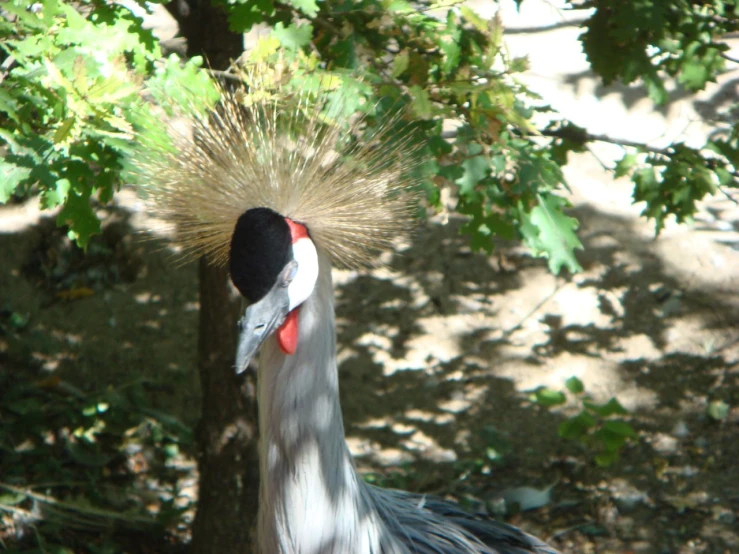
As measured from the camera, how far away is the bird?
59.9 inches

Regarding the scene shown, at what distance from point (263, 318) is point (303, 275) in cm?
14

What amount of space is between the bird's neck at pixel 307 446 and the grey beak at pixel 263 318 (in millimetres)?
88

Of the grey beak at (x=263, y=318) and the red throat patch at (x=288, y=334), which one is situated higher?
the grey beak at (x=263, y=318)

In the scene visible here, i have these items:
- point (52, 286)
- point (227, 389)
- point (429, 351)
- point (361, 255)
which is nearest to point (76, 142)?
point (361, 255)

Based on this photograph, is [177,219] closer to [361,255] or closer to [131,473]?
[361,255]

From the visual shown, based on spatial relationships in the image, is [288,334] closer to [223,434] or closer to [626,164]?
[626,164]

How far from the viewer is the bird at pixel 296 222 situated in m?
1.52

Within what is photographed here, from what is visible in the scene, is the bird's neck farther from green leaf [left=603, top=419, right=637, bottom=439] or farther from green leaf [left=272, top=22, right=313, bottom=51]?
green leaf [left=603, top=419, right=637, bottom=439]

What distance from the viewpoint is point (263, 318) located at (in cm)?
142

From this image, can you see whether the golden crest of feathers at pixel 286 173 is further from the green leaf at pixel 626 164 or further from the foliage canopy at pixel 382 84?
the green leaf at pixel 626 164

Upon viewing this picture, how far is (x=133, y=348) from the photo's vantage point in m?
3.48

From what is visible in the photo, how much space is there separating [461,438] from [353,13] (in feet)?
5.95

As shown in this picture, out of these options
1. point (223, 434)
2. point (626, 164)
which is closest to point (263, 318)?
point (626, 164)

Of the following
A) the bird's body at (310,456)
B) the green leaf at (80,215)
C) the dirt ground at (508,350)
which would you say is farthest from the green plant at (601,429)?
the green leaf at (80,215)
